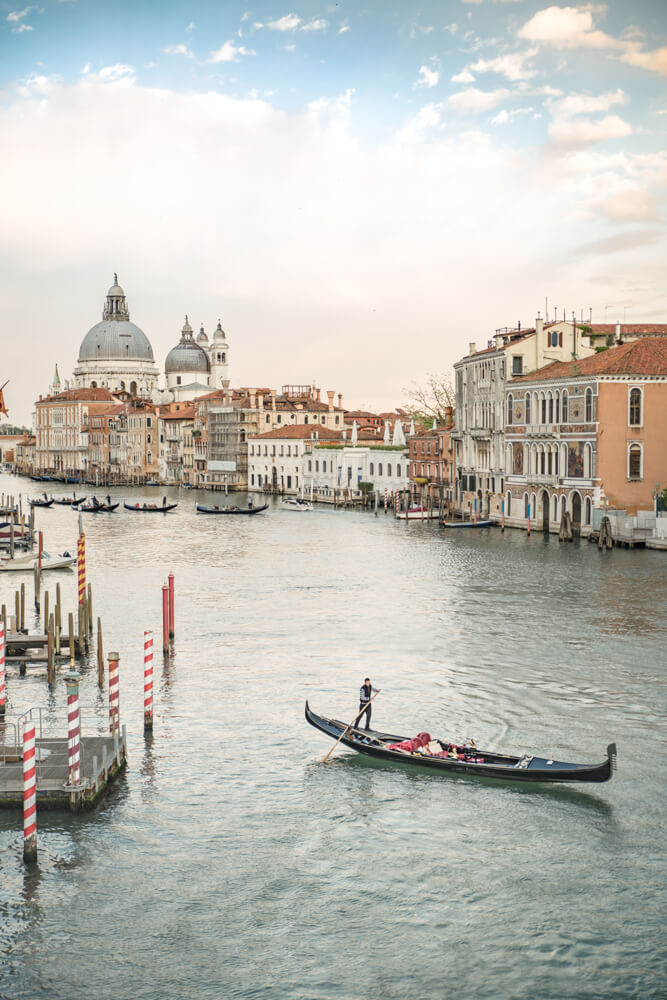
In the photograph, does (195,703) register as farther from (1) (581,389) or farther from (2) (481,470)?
(2) (481,470)

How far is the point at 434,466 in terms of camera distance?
65375 mm

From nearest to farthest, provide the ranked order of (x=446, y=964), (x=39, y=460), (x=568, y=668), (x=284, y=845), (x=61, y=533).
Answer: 1. (x=446, y=964)
2. (x=284, y=845)
3. (x=568, y=668)
4. (x=61, y=533)
5. (x=39, y=460)

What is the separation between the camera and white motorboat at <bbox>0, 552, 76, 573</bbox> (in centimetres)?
3875

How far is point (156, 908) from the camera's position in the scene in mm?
12180

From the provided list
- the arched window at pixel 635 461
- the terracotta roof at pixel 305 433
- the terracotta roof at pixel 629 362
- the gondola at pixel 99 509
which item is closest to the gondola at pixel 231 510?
the gondola at pixel 99 509

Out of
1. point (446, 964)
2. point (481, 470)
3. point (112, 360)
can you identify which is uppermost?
point (112, 360)

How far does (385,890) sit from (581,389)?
35.1 metres

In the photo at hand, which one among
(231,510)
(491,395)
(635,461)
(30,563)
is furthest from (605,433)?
(231,510)

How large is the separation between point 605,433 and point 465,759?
30.3m

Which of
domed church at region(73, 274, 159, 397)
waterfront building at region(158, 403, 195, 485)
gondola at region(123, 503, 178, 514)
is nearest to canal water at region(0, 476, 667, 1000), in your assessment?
gondola at region(123, 503, 178, 514)

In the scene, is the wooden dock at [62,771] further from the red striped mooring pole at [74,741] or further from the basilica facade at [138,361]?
the basilica facade at [138,361]

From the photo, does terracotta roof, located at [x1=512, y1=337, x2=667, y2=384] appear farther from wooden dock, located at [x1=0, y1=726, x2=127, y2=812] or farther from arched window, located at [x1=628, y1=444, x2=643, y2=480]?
wooden dock, located at [x1=0, y1=726, x2=127, y2=812]

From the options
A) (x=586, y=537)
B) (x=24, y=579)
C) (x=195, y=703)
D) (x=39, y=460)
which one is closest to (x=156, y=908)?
(x=195, y=703)

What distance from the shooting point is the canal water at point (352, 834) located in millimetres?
11188
